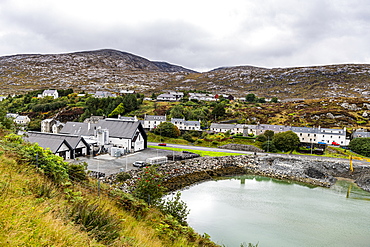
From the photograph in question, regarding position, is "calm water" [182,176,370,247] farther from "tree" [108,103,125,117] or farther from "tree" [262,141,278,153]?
"tree" [108,103,125,117]

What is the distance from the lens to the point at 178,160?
116 ft

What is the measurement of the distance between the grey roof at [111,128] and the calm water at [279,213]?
16020 millimetres

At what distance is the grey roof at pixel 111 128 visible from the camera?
3906 cm

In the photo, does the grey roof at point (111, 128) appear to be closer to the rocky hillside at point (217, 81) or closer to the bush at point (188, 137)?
Result: the bush at point (188, 137)

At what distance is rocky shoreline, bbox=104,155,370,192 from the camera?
29977 mm

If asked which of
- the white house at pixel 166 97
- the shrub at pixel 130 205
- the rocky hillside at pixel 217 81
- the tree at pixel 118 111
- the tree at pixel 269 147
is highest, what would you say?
the rocky hillside at pixel 217 81

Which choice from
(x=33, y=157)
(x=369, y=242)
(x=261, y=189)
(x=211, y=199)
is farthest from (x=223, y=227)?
(x=33, y=157)

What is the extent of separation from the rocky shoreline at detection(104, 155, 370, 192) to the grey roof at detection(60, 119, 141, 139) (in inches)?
412

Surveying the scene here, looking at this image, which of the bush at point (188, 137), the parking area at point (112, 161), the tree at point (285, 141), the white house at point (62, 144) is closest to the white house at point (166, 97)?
the bush at point (188, 137)

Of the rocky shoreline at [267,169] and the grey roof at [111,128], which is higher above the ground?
the grey roof at [111,128]

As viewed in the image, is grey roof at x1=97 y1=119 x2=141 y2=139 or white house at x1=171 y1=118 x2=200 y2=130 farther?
white house at x1=171 y1=118 x2=200 y2=130

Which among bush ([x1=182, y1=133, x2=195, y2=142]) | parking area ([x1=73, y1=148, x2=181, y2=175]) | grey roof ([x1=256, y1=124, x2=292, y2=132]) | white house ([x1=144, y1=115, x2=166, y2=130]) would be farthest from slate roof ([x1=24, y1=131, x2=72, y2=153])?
grey roof ([x1=256, y1=124, x2=292, y2=132])

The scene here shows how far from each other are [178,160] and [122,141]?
31.8 feet

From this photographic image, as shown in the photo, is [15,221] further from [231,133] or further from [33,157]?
[231,133]
